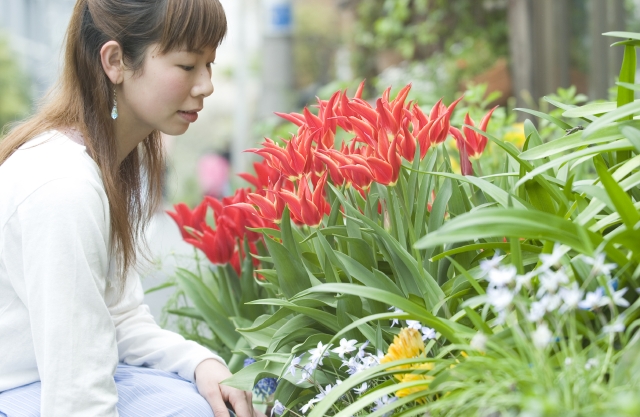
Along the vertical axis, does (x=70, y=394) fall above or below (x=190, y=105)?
below

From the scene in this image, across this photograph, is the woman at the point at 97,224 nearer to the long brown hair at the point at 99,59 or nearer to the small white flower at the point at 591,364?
the long brown hair at the point at 99,59

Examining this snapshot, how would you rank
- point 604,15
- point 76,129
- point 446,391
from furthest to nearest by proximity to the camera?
point 604,15, point 76,129, point 446,391

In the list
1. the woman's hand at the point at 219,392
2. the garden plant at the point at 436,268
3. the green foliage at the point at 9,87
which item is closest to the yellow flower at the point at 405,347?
the garden plant at the point at 436,268

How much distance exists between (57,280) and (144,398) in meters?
0.41

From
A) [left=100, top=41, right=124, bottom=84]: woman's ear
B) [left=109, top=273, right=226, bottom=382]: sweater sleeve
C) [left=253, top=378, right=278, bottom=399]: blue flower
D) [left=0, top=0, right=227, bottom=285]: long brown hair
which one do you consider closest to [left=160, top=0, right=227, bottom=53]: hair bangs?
[left=0, top=0, right=227, bottom=285]: long brown hair

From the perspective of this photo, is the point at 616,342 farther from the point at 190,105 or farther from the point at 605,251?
the point at 190,105

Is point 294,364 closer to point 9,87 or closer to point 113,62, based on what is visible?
point 113,62

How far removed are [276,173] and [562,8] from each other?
5.04 meters

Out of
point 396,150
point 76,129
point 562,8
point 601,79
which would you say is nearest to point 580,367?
point 396,150

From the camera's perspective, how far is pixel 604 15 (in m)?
5.31

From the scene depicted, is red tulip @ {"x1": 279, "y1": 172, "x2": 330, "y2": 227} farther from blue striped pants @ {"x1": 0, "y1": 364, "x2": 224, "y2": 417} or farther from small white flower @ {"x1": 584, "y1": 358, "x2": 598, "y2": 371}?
small white flower @ {"x1": 584, "y1": 358, "x2": 598, "y2": 371}

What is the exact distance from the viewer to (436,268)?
1.67 meters

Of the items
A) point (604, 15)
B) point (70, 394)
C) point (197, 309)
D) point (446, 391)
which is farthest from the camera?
point (604, 15)

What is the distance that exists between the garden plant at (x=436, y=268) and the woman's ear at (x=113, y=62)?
1.31 feet
